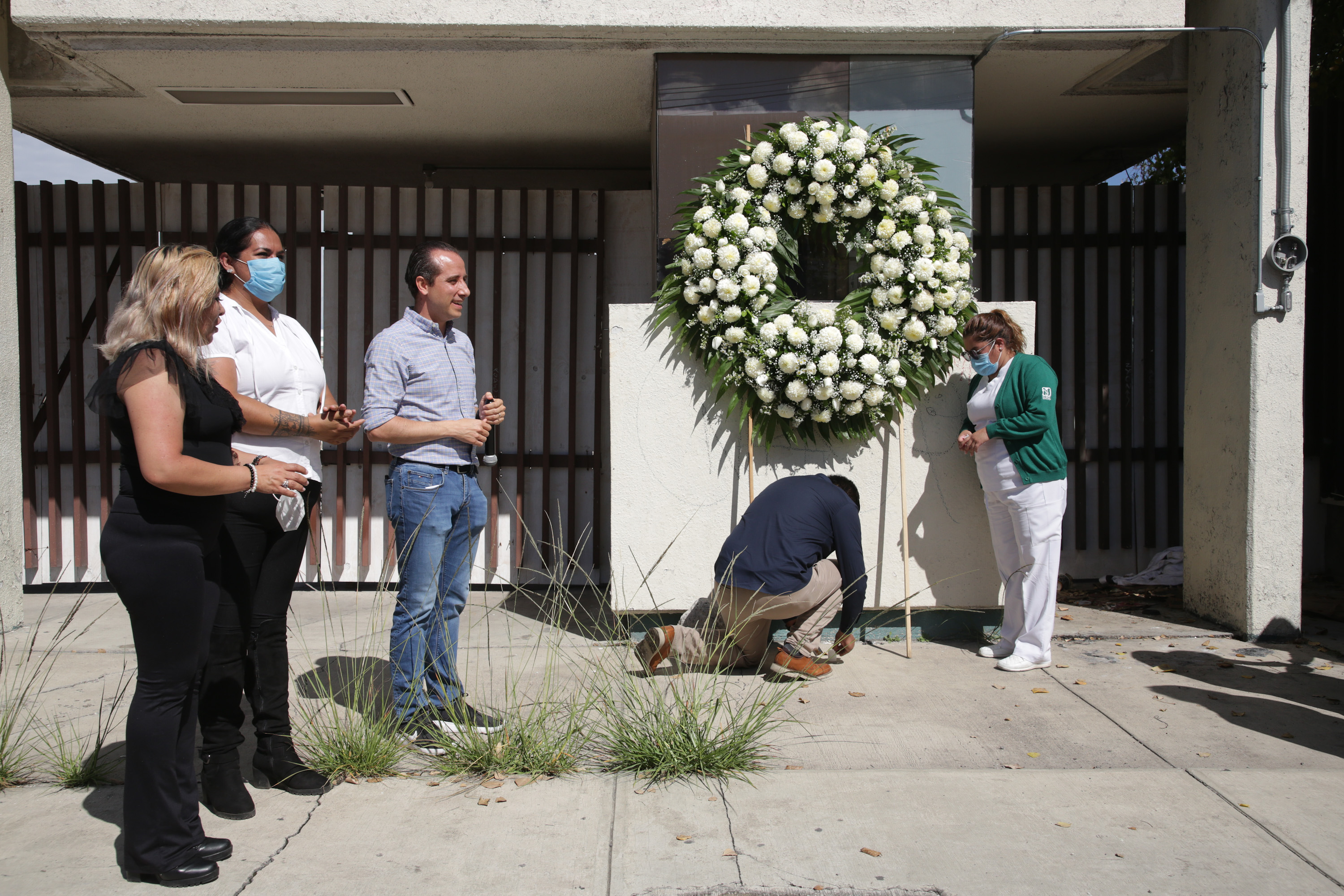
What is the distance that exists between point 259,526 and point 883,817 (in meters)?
2.22

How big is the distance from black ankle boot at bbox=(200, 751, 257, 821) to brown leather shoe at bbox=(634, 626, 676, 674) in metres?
1.60

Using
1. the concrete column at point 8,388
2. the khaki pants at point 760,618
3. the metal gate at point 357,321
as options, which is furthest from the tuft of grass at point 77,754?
the metal gate at point 357,321

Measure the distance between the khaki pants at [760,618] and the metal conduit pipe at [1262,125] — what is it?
9.45 feet

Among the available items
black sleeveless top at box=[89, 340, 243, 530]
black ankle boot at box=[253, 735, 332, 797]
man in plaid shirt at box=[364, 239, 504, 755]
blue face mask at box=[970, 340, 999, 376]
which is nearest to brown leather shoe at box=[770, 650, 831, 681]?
man in plaid shirt at box=[364, 239, 504, 755]

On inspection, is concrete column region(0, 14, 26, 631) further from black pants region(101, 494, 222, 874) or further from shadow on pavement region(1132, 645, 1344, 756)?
shadow on pavement region(1132, 645, 1344, 756)

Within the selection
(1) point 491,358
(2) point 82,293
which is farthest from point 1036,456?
(2) point 82,293

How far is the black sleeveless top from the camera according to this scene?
2.58 meters

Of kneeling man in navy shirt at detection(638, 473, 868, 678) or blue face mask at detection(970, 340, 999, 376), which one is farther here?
blue face mask at detection(970, 340, 999, 376)

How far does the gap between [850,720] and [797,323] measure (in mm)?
2045

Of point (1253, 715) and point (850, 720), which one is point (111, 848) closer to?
point (850, 720)

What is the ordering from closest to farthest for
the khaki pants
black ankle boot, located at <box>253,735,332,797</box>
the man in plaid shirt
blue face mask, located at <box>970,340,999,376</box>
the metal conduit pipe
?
1. black ankle boot, located at <box>253,735,332,797</box>
2. the man in plaid shirt
3. the khaki pants
4. blue face mask, located at <box>970,340,999,376</box>
5. the metal conduit pipe

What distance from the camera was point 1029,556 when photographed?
4723 millimetres

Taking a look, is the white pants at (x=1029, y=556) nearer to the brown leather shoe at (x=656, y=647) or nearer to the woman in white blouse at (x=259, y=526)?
the brown leather shoe at (x=656, y=647)

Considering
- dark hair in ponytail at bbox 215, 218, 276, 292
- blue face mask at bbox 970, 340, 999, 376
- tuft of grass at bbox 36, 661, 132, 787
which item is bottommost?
tuft of grass at bbox 36, 661, 132, 787
